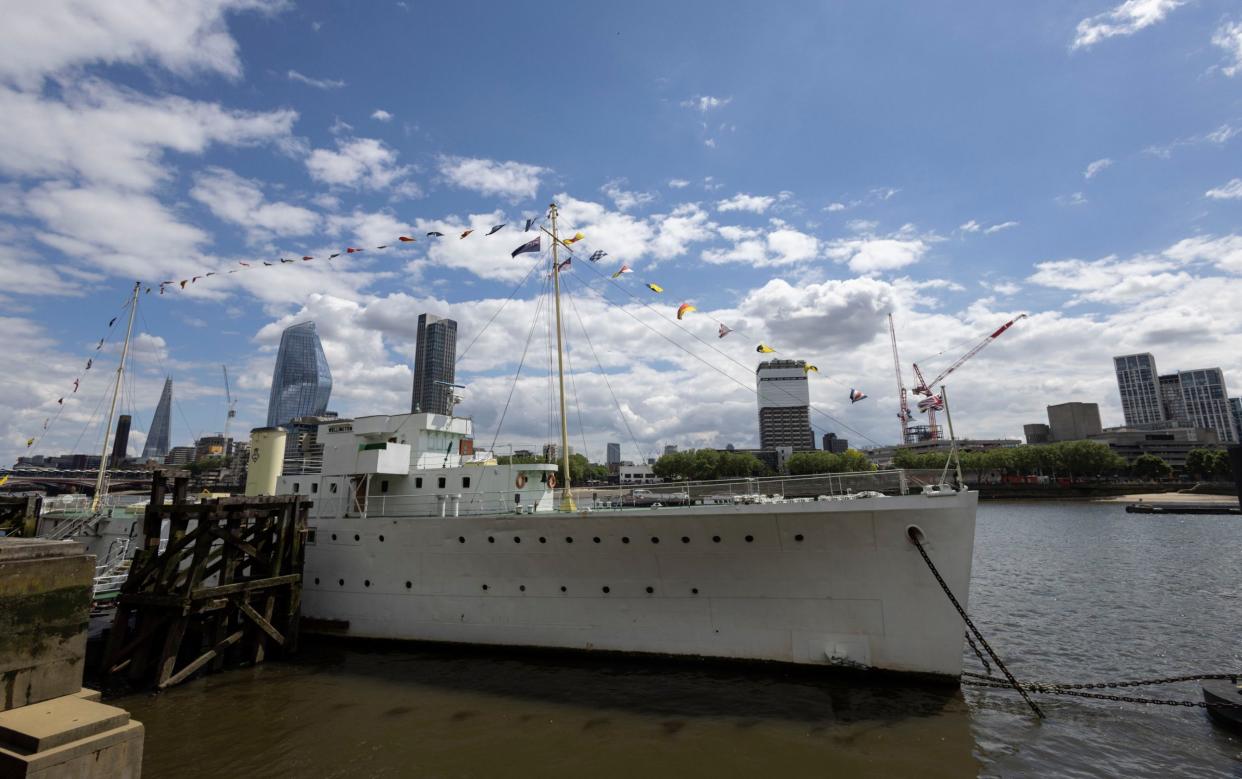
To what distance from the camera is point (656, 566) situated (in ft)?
41.5

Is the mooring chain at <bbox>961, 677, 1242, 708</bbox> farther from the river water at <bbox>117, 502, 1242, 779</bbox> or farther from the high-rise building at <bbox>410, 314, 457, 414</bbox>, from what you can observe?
the high-rise building at <bbox>410, 314, 457, 414</bbox>

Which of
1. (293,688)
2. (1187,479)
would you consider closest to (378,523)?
(293,688)

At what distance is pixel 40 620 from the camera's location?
125 inches

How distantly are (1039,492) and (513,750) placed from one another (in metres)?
102

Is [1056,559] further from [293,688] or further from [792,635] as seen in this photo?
[293,688]

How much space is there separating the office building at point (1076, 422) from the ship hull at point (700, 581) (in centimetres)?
18181

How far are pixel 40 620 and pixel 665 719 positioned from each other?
9654 millimetres

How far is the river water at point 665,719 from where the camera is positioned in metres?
8.90

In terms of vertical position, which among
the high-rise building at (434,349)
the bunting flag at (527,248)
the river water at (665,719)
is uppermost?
the high-rise building at (434,349)

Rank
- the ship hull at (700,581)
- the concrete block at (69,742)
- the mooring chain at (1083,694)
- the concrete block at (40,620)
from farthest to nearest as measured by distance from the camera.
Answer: the ship hull at (700,581) < the mooring chain at (1083,694) < the concrete block at (40,620) < the concrete block at (69,742)

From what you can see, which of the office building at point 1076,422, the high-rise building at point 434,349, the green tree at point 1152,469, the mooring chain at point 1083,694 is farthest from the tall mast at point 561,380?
the office building at point 1076,422

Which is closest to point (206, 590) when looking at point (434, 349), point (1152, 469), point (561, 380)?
point (561, 380)

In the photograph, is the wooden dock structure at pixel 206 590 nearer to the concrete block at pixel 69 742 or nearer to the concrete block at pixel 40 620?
the concrete block at pixel 40 620

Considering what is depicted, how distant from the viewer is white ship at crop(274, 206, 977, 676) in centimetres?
1132
